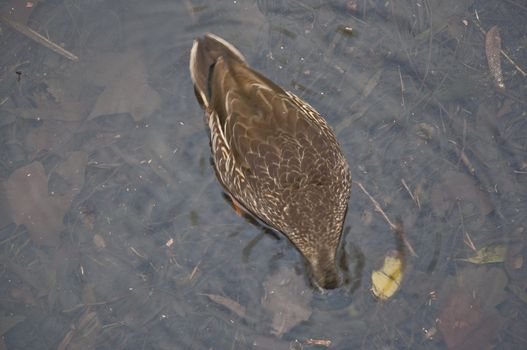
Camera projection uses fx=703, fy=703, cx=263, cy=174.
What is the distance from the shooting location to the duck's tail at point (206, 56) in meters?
6.18

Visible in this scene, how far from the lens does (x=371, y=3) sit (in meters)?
6.81

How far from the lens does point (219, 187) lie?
644 cm

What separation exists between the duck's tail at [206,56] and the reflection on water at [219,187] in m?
0.35

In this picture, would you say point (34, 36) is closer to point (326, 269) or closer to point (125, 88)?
point (125, 88)

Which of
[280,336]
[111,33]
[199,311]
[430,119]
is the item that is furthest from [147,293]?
[430,119]

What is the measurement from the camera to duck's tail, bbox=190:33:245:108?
6.18 meters

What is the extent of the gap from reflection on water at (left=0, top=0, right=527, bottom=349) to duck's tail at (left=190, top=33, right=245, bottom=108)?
1.16 ft

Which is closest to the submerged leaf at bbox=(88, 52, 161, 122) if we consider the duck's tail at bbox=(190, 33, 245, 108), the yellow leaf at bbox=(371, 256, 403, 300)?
the duck's tail at bbox=(190, 33, 245, 108)

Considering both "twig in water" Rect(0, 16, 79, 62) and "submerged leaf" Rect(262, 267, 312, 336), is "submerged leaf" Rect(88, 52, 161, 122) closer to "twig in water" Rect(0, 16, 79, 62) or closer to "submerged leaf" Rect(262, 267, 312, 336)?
"twig in water" Rect(0, 16, 79, 62)

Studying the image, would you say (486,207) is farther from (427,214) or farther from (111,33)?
(111,33)

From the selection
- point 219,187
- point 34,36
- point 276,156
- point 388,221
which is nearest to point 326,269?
point 388,221

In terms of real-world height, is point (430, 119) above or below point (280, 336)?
above

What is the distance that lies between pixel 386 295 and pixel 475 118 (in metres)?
1.86

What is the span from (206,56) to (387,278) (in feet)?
8.28
